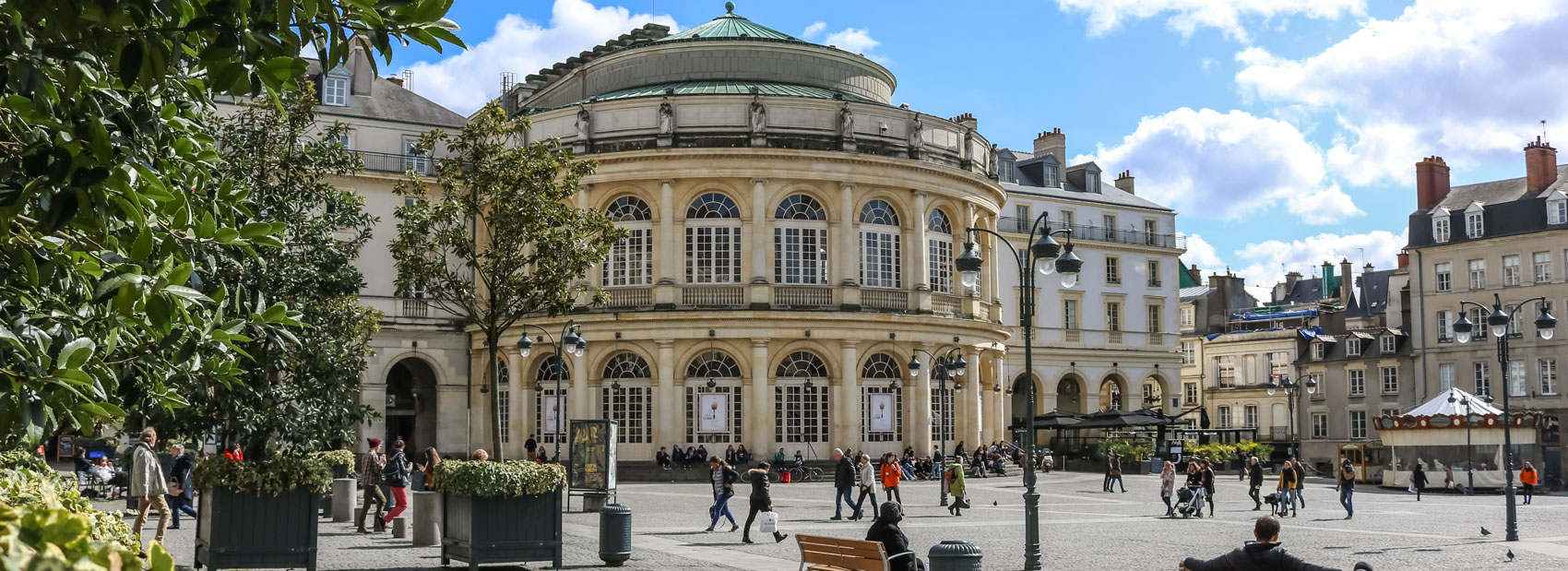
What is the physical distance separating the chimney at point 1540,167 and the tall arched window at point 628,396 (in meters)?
43.6

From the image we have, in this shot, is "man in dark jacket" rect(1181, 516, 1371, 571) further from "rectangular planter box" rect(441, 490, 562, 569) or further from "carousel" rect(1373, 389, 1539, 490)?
"carousel" rect(1373, 389, 1539, 490)

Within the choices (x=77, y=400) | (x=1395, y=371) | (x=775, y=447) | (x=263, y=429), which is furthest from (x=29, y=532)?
(x=1395, y=371)

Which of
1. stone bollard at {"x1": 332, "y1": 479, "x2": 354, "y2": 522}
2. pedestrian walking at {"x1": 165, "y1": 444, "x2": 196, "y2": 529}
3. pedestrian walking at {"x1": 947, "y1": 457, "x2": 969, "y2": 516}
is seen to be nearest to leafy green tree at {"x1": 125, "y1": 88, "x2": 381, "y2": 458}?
pedestrian walking at {"x1": 165, "y1": 444, "x2": 196, "y2": 529}

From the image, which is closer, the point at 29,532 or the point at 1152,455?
the point at 29,532

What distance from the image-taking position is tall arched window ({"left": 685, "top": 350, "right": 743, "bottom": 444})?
47406 millimetres

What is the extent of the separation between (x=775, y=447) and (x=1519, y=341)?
37.8 meters

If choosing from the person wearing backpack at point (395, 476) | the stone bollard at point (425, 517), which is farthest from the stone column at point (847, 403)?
the stone bollard at point (425, 517)

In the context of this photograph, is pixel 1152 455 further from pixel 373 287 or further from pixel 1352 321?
pixel 1352 321

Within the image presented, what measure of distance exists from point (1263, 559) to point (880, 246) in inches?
1520

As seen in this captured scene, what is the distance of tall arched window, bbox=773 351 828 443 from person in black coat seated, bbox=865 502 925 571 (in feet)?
108

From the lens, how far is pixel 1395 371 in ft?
235

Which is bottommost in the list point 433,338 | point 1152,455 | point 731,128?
point 1152,455

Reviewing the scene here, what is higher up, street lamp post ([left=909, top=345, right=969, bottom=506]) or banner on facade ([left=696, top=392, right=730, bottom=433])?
street lamp post ([left=909, top=345, right=969, bottom=506])

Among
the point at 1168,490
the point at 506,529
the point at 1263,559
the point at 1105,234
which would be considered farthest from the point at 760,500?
the point at 1105,234
